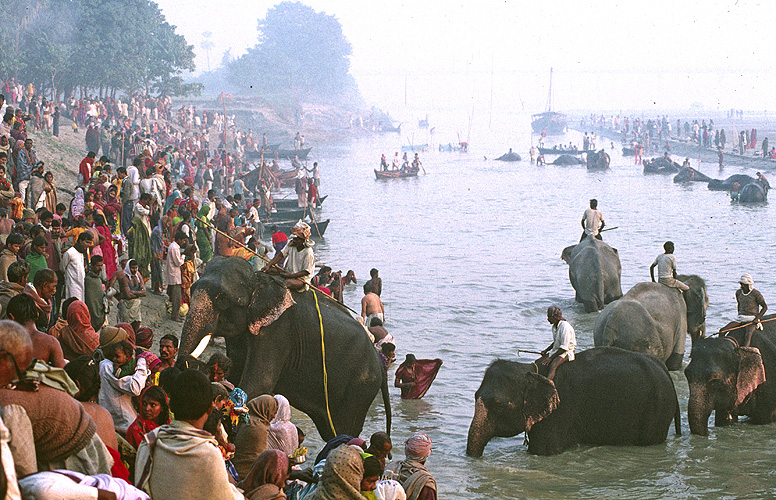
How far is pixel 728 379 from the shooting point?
35.5ft

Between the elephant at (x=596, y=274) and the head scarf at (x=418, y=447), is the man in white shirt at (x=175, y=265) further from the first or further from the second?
the elephant at (x=596, y=274)

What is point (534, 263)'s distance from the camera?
2805 centimetres

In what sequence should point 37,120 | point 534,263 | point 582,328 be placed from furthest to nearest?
1. point 37,120
2. point 534,263
3. point 582,328

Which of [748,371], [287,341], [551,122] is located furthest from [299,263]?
[551,122]

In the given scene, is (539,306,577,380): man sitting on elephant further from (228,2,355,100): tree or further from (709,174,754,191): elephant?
(228,2,355,100): tree

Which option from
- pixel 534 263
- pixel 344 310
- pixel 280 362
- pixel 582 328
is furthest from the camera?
pixel 534 263

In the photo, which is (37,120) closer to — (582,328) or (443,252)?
(443,252)

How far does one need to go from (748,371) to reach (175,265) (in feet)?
25.3

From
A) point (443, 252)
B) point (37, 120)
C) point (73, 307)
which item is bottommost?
point (443, 252)

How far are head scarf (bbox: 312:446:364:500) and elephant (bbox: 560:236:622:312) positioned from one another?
1352 centimetres

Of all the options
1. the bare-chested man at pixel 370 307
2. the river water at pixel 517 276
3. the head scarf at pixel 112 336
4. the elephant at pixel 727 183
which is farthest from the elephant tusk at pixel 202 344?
the elephant at pixel 727 183

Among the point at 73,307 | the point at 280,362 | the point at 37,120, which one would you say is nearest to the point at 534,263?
the point at 37,120

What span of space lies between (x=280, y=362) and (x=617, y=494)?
3676 mm

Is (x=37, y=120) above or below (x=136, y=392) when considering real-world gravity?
above
